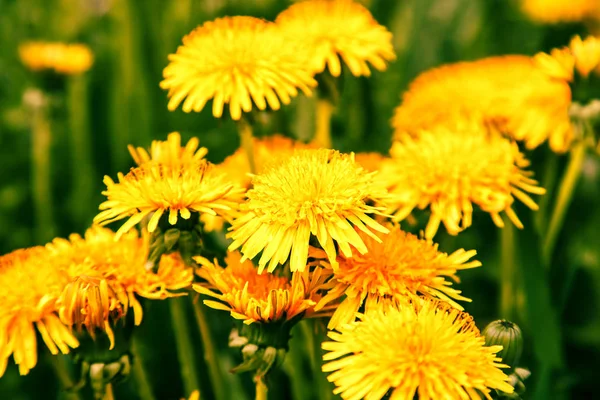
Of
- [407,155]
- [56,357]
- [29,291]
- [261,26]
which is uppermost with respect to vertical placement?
[261,26]

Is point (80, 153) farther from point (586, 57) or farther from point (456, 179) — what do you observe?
point (586, 57)

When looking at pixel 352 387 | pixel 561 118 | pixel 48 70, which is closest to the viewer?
pixel 352 387

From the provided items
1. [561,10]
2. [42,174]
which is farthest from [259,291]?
[561,10]

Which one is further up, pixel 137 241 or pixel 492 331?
pixel 137 241

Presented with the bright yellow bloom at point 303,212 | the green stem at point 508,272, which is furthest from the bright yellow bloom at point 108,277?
the green stem at point 508,272

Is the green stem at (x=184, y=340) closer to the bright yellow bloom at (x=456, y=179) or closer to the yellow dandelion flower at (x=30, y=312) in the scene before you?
the yellow dandelion flower at (x=30, y=312)

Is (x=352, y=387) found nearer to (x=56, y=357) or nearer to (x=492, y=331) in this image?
(x=492, y=331)

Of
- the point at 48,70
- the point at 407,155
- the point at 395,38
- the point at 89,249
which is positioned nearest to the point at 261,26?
the point at 407,155
